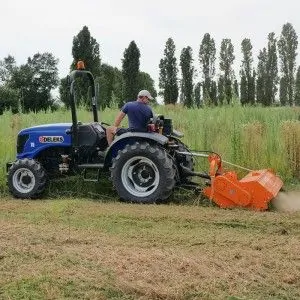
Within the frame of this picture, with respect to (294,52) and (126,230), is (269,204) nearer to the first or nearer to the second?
(126,230)

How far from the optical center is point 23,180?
9492 mm

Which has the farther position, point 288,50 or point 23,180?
point 288,50

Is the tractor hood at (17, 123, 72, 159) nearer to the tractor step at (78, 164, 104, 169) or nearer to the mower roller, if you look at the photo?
the tractor step at (78, 164, 104, 169)

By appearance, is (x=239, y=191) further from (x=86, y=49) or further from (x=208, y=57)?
(x=208, y=57)

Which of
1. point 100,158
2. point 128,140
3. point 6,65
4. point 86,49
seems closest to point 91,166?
point 100,158

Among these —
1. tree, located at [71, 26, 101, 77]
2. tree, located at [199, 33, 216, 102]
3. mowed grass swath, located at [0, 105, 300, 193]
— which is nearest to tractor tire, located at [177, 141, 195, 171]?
mowed grass swath, located at [0, 105, 300, 193]

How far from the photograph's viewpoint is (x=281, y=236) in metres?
6.22

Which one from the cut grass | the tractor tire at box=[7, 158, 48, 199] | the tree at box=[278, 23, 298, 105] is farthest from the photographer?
the tree at box=[278, 23, 298, 105]

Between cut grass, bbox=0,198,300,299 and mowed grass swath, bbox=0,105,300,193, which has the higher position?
mowed grass swath, bbox=0,105,300,193

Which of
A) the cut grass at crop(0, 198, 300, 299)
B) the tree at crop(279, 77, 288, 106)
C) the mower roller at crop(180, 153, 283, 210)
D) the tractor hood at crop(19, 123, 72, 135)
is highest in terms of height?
the tree at crop(279, 77, 288, 106)

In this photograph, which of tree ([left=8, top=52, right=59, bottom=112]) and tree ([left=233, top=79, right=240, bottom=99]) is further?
tree ([left=8, top=52, right=59, bottom=112])

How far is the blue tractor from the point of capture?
8.46 meters

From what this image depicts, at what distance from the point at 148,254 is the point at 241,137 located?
585cm

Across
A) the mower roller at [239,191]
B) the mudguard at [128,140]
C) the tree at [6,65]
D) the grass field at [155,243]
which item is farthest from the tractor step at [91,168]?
the tree at [6,65]
